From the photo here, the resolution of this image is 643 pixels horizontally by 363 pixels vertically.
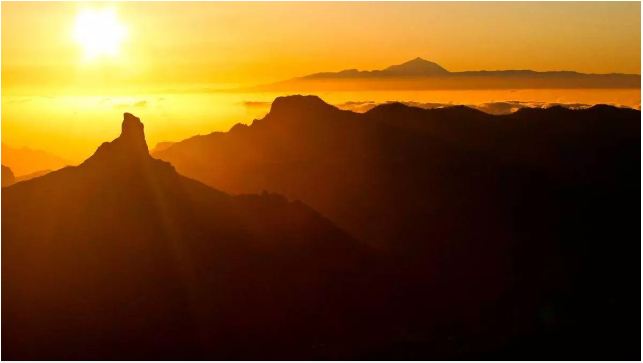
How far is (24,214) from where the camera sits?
82938mm

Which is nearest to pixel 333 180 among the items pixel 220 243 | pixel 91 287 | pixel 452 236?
pixel 452 236

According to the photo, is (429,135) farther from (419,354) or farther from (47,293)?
(47,293)

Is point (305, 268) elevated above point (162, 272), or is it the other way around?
point (162, 272)

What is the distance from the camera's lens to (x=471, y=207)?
148m

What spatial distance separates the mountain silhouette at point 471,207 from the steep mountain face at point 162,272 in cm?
946

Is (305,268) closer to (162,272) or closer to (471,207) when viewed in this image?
(162,272)

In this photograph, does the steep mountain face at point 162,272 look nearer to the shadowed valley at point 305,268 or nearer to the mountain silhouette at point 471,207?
the shadowed valley at point 305,268

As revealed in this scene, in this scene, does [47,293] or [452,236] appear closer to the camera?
[47,293]

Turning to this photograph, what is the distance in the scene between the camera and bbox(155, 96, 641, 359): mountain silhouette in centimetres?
10206

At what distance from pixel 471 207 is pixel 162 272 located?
79.1 m

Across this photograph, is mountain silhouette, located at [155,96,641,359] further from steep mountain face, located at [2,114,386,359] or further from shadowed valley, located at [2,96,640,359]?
steep mountain face, located at [2,114,386,359]

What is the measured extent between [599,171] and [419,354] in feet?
346

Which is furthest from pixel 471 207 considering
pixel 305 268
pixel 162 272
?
pixel 162 272

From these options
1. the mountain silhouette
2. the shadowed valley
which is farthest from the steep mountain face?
the mountain silhouette
